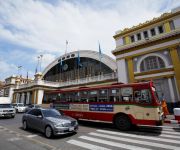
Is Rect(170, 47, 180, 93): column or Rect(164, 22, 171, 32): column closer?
Rect(170, 47, 180, 93): column

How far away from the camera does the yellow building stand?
19531 mm

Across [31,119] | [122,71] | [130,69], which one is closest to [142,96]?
[31,119]

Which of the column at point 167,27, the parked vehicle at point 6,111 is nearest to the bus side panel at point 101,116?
the parked vehicle at point 6,111

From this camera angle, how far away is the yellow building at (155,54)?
19.5 meters

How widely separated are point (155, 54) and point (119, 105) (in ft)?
47.1

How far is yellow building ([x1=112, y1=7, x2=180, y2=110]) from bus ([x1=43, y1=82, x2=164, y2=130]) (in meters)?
11.5

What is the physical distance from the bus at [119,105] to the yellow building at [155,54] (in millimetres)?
11481

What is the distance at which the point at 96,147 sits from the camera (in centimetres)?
647

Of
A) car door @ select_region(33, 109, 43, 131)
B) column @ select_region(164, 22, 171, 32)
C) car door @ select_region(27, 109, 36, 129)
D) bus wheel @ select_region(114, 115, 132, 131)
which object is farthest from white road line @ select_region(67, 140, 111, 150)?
column @ select_region(164, 22, 171, 32)

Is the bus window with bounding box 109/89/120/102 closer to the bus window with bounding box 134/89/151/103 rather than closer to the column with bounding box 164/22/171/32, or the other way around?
the bus window with bounding box 134/89/151/103

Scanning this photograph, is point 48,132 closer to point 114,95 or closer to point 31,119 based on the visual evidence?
point 31,119

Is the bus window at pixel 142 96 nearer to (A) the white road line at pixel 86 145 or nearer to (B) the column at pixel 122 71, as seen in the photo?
(A) the white road line at pixel 86 145

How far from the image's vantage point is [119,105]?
10.4 metres

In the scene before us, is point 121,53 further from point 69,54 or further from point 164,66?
point 69,54
